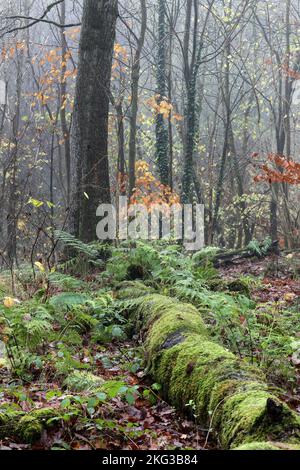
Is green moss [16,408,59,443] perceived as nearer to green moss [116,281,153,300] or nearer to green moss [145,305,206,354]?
green moss [145,305,206,354]

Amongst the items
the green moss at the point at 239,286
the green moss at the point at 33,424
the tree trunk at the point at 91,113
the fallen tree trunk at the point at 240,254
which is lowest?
the green moss at the point at 33,424

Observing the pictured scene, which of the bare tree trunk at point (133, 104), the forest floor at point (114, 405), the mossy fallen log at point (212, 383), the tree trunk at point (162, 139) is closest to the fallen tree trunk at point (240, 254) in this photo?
the bare tree trunk at point (133, 104)

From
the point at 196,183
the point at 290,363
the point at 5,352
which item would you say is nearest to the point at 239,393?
the point at 290,363

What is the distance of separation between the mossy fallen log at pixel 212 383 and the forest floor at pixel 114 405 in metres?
0.13

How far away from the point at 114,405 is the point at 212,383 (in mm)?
738

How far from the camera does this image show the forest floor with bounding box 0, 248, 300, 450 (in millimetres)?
3045

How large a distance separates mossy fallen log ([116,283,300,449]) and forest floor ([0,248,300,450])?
13cm

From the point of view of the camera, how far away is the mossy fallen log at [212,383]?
2689 mm

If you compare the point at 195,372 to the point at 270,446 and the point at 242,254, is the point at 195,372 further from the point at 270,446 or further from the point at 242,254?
the point at 242,254

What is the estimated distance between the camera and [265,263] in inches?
403

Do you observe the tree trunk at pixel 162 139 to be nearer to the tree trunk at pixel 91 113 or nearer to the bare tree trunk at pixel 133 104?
the bare tree trunk at pixel 133 104

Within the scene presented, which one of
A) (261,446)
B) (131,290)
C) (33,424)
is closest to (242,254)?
(131,290)

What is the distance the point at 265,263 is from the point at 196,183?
22.5ft

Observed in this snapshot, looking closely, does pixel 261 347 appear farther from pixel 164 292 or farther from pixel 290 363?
pixel 164 292
